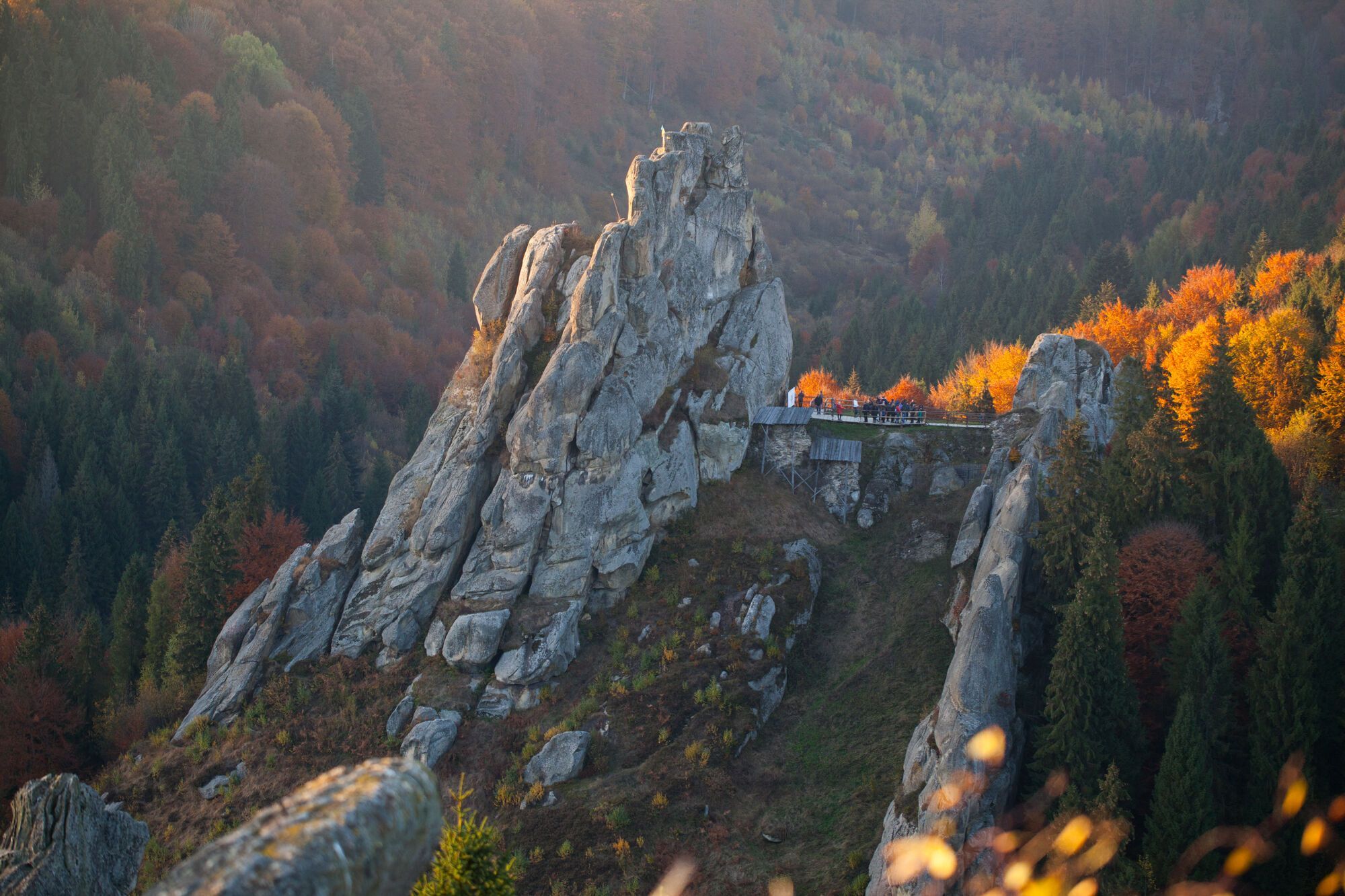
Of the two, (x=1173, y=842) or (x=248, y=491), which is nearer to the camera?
(x=1173, y=842)

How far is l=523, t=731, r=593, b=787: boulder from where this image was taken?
3222 centimetres

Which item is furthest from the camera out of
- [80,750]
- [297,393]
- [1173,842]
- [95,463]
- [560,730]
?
[297,393]

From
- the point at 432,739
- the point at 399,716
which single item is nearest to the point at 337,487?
the point at 399,716

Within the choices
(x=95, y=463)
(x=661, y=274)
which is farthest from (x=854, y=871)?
(x=95, y=463)

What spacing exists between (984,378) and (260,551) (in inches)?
1771

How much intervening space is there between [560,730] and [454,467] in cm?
1305

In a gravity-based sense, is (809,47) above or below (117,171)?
above

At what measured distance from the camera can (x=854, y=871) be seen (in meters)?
27.3

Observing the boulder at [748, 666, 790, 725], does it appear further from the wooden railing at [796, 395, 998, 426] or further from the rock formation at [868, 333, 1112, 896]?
the wooden railing at [796, 395, 998, 426]

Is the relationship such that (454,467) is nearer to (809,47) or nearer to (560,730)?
(560,730)

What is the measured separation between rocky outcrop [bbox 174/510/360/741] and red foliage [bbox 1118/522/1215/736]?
3006 cm

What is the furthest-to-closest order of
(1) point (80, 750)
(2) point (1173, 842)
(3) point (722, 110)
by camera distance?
(3) point (722, 110) → (1) point (80, 750) → (2) point (1173, 842)

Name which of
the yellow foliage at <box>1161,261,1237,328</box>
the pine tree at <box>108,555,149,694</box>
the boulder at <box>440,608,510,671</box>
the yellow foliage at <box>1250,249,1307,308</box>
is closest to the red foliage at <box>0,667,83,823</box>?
the pine tree at <box>108,555,149,694</box>

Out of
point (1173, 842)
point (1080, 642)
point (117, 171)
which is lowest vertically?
point (1173, 842)
